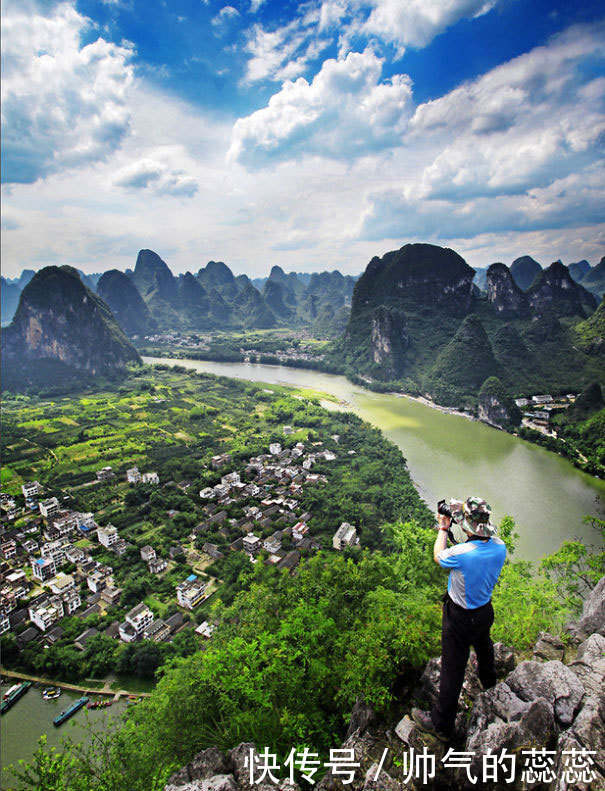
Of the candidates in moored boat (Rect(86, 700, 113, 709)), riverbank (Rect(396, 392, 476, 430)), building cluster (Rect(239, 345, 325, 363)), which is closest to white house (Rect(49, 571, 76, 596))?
moored boat (Rect(86, 700, 113, 709))

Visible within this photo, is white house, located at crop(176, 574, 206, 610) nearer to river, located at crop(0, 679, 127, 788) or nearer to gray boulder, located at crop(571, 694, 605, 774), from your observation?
river, located at crop(0, 679, 127, 788)

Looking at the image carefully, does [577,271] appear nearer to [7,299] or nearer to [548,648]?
[548,648]

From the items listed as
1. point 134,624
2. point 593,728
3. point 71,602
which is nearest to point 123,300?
point 71,602

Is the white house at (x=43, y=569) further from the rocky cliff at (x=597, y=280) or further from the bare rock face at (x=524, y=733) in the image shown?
the rocky cliff at (x=597, y=280)

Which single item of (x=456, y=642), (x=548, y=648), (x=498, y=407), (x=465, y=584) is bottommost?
(x=498, y=407)

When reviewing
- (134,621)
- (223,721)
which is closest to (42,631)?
(134,621)

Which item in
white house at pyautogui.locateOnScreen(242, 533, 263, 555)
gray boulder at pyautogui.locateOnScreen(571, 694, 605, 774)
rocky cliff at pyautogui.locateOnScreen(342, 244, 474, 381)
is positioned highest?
rocky cliff at pyautogui.locateOnScreen(342, 244, 474, 381)
